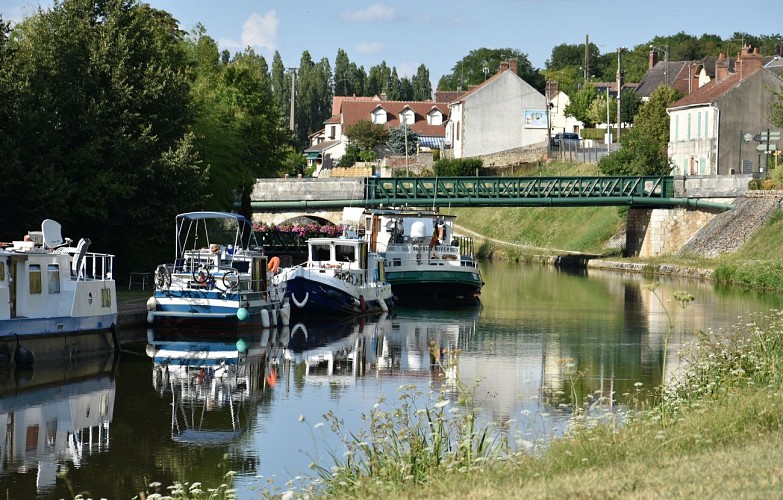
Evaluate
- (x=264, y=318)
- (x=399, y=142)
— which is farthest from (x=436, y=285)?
(x=399, y=142)

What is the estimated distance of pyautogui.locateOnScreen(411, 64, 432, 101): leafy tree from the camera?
167250mm

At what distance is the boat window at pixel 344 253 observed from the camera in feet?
139

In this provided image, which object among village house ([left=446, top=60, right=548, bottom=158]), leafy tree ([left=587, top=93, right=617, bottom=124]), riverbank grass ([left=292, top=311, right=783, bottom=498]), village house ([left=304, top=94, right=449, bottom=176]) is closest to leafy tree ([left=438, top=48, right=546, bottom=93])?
village house ([left=304, top=94, right=449, bottom=176])

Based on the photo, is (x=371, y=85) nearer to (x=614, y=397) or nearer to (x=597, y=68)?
(x=597, y=68)

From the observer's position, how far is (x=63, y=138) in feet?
122

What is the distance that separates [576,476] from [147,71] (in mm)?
30011

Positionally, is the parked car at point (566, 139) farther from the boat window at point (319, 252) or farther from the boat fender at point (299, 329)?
the boat fender at point (299, 329)

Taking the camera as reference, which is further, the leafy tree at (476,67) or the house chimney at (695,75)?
the leafy tree at (476,67)

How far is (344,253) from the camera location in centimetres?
4253

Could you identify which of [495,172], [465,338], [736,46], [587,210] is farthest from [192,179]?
[736,46]

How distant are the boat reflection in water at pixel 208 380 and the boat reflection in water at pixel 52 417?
3.92 feet

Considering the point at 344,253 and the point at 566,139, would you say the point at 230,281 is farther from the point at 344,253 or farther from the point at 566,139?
the point at 566,139

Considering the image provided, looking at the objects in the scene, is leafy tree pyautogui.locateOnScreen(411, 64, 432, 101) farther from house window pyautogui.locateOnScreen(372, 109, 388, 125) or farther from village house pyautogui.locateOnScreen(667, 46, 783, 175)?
village house pyautogui.locateOnScreen(667, 46, 783, 175)

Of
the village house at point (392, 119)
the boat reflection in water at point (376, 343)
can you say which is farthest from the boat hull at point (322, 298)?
the village house at point (392, 119)
